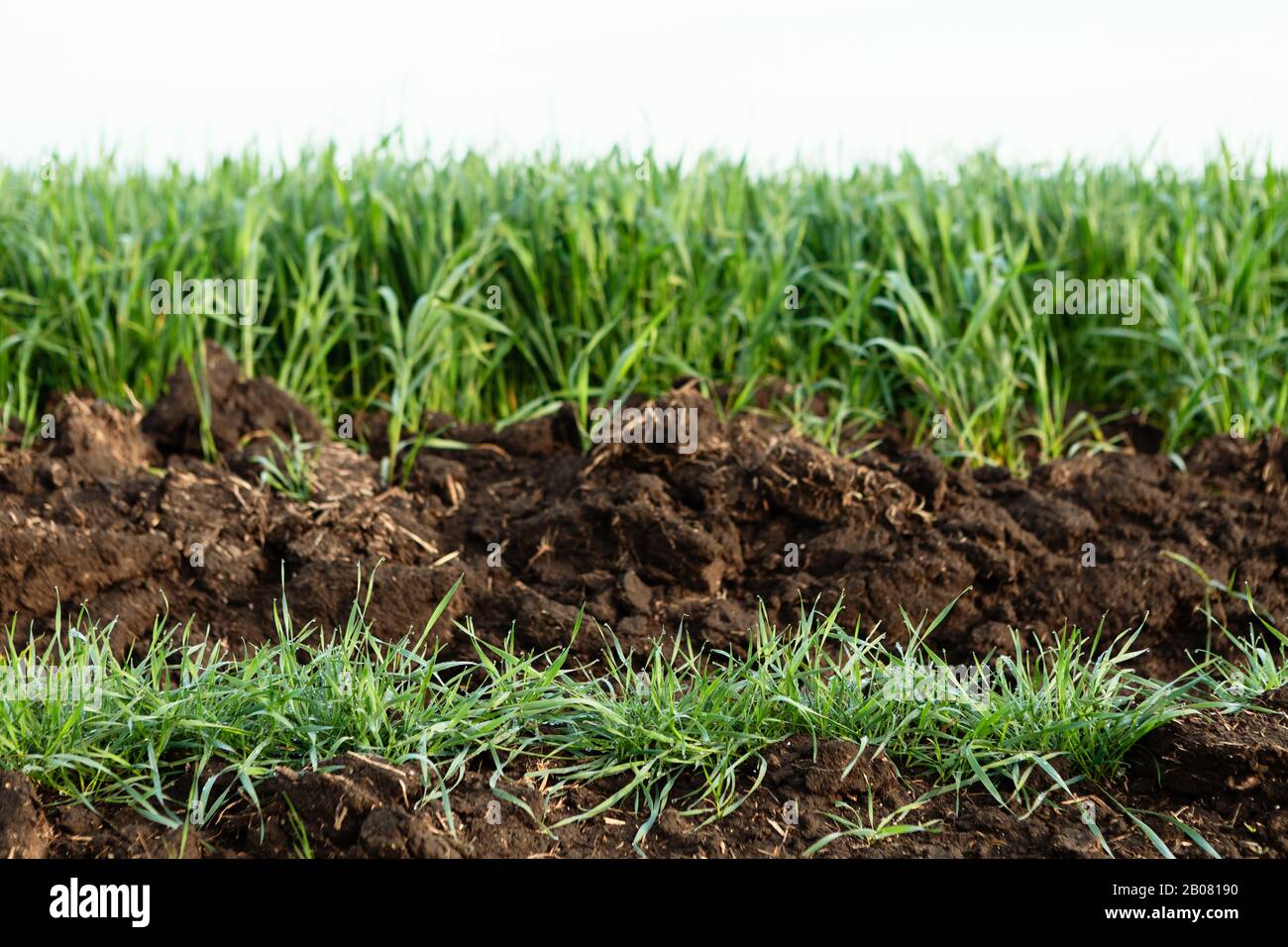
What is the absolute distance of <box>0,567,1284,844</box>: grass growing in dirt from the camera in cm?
281

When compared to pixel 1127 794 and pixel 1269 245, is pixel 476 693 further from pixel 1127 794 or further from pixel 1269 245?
pixel 1269 245

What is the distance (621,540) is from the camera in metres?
4.10

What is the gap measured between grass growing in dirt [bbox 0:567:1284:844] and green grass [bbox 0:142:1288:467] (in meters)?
2.02

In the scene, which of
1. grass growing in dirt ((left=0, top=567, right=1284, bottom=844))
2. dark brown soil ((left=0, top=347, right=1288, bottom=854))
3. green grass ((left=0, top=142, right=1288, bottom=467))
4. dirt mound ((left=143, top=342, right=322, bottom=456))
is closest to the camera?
grass growing in dirt ((left=0, top=567, right=1284, bottom=844))

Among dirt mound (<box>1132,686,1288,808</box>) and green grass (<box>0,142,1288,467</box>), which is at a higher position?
green grass (<box>0,142,1288,467</box>)

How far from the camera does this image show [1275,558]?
14.5 feet

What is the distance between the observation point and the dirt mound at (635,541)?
3877 millimetres

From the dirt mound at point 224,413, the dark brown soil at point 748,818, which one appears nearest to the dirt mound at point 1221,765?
the dark brown soil at point 748,818

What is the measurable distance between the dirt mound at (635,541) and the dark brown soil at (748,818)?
903 mm

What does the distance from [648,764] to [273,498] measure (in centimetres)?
214

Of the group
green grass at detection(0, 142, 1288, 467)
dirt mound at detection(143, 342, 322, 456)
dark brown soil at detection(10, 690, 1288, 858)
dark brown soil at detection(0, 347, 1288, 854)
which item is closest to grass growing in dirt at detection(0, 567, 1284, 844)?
dark brown soil at detection(10, 690, 1288, 858)

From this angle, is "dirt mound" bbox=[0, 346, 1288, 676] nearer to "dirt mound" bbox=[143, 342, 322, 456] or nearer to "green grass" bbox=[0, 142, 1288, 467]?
"dirt mound" bbox=[143, 342, 322, 456]

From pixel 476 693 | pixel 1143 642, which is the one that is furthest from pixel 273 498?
pixel 1143 642

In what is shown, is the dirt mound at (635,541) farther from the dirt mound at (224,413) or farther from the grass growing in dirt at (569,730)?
the grass growing in dirt at (569,730)
